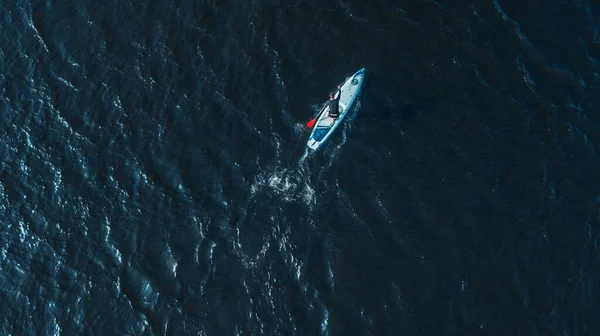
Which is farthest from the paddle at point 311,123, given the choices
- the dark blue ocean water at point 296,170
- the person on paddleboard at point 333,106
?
the person on paddleboard at point 333,106

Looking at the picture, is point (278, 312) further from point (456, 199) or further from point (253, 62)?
point (253, 62)

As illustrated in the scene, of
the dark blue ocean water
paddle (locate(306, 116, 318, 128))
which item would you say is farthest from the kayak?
the dark blue ocean water

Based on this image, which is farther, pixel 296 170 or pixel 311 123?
pixel 311 123

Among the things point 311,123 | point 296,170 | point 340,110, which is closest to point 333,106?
point 340,110

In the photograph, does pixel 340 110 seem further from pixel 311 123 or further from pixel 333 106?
pixel 311 123

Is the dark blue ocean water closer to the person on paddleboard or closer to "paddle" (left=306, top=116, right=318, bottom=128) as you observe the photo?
"paddle" (left=306, top=116, right=318, bottom=128)

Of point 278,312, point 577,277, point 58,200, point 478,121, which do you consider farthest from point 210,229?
point 577,277

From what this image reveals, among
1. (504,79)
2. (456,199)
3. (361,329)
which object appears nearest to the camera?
(361,329)
